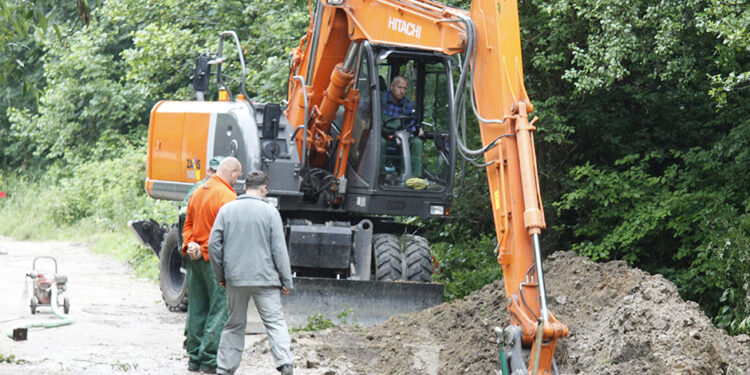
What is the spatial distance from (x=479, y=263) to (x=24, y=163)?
24.6 meters

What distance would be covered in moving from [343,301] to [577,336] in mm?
3190

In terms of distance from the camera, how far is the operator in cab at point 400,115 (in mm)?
11164

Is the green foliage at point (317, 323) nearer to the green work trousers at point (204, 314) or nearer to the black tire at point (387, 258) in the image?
the black tire at point (387, 258)

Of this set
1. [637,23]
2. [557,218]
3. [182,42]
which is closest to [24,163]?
[182,42]

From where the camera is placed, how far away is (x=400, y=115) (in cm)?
1125

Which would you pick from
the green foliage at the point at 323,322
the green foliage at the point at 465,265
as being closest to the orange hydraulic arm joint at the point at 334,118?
the green foliage at the point at 323,322

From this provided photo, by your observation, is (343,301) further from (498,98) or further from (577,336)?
(498,98)

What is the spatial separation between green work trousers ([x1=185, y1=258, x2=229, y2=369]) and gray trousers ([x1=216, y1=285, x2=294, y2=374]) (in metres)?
0.61

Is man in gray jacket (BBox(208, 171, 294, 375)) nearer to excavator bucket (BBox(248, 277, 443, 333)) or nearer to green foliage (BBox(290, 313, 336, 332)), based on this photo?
green foliage (BBox(290, 313, 336, 332))

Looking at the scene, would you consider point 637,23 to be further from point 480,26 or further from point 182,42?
point 182,42

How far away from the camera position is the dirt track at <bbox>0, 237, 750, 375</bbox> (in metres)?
7.45

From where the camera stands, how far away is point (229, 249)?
Answer: 7.81 meters

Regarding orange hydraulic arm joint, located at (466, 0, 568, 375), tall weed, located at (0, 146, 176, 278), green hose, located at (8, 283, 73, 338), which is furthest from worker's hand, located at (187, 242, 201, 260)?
tall weed, located at (0, 146, 176, 278)

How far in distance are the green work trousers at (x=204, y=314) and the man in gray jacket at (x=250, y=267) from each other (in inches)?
24.6
